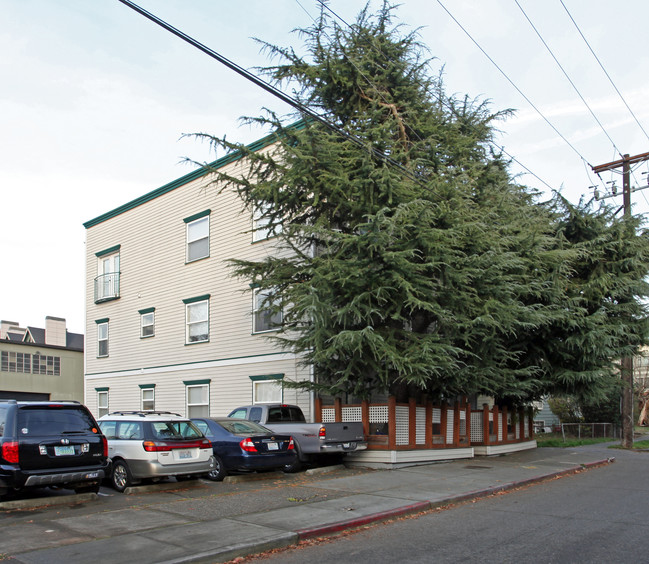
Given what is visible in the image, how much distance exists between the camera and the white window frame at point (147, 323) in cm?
2481

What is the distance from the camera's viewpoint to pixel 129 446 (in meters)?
11.8

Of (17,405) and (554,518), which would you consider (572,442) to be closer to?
(554,518)

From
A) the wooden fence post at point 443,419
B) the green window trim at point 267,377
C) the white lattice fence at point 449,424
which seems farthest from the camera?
the green window trim at point 267,377

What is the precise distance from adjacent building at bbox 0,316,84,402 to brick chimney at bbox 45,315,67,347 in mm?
5397

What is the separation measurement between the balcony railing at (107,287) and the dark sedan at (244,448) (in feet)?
47.9

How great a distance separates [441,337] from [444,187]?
3475 millimetres

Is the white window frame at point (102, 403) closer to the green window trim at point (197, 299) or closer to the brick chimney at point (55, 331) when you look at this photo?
the green window trim at point (197, 299)

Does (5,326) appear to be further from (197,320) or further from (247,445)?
(247,445)

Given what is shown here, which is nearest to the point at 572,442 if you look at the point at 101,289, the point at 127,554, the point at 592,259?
the point at 592,259

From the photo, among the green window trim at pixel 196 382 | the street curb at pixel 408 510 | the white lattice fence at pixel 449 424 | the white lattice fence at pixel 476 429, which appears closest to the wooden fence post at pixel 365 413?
the white lattice fence at pixel 449 424

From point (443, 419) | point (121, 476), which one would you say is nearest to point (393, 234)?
point (443, 419)

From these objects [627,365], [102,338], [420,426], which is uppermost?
[102,338]

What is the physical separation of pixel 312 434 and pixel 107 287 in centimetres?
1600

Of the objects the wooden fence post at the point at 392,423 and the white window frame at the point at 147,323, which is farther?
the white window frame at the point at 147,323
